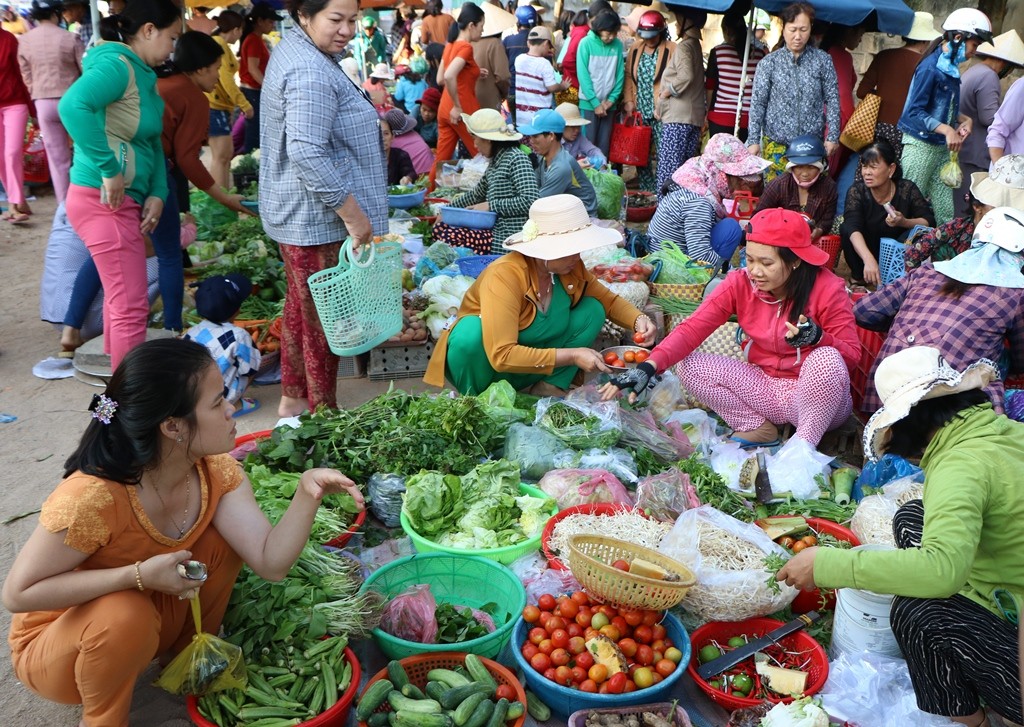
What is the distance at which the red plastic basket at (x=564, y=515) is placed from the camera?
295 cm

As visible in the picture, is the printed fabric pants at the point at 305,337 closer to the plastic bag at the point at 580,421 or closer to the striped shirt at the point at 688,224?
the plastic bag at the point at 580,421

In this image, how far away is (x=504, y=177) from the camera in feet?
18.5

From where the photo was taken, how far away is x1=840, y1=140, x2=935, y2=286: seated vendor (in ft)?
18.7

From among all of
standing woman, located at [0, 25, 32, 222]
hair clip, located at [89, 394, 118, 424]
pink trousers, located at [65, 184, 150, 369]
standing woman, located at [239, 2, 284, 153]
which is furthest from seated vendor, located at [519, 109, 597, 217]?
standing woman, located at [0, 25, 32, 222]

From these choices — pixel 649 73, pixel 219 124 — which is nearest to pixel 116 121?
pixel 219 124

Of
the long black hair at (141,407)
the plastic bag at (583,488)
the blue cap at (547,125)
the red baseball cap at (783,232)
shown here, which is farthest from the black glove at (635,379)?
the blue cap at (547,125)

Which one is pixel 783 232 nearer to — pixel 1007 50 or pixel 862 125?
pixel 862 125

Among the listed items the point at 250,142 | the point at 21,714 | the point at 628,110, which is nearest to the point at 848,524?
the point at 21,714

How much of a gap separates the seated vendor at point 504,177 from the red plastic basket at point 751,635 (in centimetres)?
342

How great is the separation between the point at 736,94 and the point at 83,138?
610 cm

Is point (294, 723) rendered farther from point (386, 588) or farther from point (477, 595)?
point (477, 595)

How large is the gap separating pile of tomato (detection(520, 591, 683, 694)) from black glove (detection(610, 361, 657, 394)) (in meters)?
1.31

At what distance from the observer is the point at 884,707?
2.47m

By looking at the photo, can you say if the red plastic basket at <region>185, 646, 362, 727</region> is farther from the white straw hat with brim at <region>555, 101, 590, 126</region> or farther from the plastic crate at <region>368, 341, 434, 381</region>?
the white straw hat with brim at <region>555, 101, 590, 126</region>
